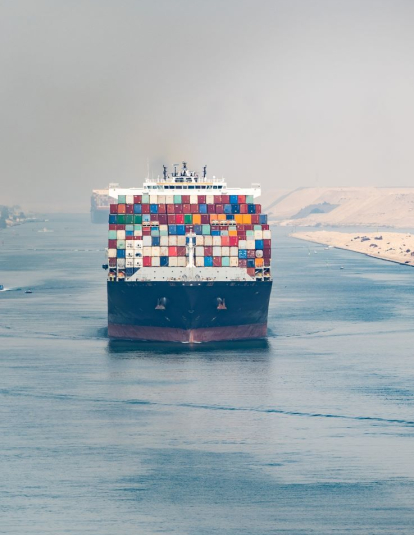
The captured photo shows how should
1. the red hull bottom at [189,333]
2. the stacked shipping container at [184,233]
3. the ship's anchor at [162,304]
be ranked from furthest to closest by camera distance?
the stacked shipping container at [184,233] < the red hull bottom at [189,333] < the ship's anchor at [162,304]

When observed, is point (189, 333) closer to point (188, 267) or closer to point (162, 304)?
point (162, 304)

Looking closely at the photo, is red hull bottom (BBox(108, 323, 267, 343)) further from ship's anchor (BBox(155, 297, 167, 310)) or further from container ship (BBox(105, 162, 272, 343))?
ship's anchor (BBox(155, 297, 167, 310))

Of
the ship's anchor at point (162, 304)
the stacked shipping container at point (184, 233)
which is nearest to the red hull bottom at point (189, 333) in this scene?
the ship's anchor at point (162, 304)

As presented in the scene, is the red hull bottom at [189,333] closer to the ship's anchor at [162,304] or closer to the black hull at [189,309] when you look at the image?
the black hull at [189,309]

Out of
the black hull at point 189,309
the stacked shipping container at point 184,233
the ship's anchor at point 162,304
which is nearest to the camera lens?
the black hull at point 189,309

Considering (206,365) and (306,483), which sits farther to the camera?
(206,365)

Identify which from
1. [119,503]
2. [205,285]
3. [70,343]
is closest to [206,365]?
[205,285]

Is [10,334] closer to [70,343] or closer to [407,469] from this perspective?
[70,343]
